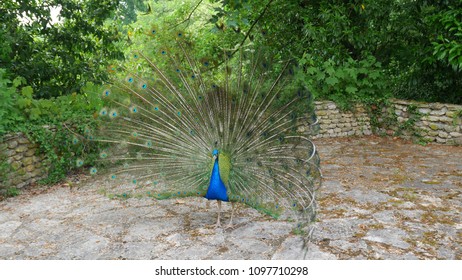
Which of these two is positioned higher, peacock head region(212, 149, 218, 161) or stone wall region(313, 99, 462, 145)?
peacock head region(212, 149, 218, 161)

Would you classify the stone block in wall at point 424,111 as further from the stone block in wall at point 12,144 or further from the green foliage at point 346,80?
the stone block in wall at point 12,144

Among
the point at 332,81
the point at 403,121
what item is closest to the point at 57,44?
the point at 332,81

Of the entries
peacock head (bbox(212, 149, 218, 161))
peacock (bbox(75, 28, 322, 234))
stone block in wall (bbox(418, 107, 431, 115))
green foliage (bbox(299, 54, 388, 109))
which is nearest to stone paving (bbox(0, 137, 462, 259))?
peacock (bbox(75, 28, 322, 234))

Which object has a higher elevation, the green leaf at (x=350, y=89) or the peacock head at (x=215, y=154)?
the green leaf at (x=350, y=89)

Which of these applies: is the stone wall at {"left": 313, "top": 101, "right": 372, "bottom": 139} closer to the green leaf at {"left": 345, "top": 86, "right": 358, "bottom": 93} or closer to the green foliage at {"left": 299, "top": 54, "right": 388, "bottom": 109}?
the green foliage at {"left": 299, "top": 54, "right": 388, "bottom": 109}

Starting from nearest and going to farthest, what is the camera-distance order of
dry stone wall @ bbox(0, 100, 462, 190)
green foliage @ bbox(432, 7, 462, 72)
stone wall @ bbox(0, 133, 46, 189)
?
stone wall @ bbox(0, 133, 46, 189)
dry stone wall @ bbox(0, 100, 462, 190)
green foliage @ bbox(432, 7, 462, 72)

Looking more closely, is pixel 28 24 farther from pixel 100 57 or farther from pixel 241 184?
pixel 241 184

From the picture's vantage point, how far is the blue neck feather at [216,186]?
375 cm

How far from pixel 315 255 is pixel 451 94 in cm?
671

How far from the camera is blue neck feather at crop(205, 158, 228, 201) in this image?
12.3ft

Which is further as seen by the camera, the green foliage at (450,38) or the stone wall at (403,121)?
the stone wall at (403,121)

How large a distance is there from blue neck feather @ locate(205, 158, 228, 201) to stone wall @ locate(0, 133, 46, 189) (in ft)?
10.3

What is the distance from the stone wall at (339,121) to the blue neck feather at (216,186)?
5692mm

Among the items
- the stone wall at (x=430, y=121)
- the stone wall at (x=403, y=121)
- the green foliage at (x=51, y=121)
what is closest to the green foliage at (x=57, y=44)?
the green foliage at (x=51, y=121)
